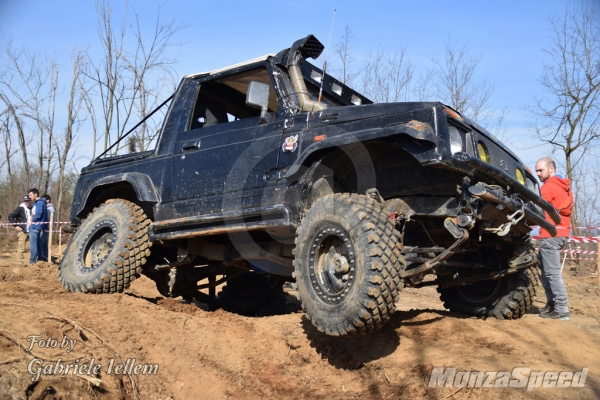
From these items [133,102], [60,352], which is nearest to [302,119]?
[60,352]

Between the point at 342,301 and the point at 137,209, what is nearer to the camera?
the point at 342,301

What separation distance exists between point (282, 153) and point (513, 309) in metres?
2.57

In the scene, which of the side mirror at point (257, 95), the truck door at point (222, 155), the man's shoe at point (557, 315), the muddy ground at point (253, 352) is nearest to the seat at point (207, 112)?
the truck door at point (222, 155)

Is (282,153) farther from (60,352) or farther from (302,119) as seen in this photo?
(60,352)

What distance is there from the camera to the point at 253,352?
4.30 m

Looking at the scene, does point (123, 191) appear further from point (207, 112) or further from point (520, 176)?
point (520, 176)

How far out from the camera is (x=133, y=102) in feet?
50.0

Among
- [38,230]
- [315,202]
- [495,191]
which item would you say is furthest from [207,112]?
[38,230]

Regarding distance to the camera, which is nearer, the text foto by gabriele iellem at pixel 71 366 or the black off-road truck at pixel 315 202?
the text foto by gabriele iellem at pixel 71 366

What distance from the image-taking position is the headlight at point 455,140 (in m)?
3.58

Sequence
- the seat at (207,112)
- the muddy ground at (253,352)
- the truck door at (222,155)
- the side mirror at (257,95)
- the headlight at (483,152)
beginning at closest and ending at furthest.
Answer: the muddy ground at (253,352)
the headlight at (483,152)
the side mirror at (257,95)
the truck door at (222,155)
the seat at (207,112)

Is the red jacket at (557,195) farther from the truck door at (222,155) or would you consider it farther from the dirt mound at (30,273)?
the dirt mound at (30,273)

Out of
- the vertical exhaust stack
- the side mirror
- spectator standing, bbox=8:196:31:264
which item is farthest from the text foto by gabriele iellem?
spectator standing, bbox=8:196:31:264

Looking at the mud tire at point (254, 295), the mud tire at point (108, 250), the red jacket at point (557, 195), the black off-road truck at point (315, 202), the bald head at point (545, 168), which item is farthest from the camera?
the mud tire at point (254, 295)
